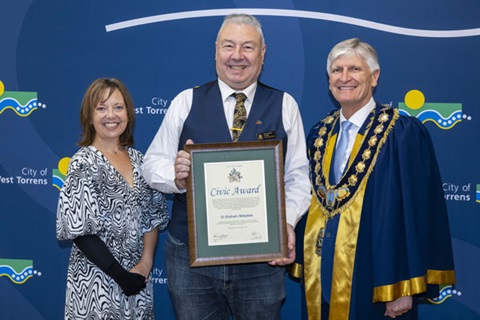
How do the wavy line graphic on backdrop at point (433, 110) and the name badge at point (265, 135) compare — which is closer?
the name badge at point (265, 135)

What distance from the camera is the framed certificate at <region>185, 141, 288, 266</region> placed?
2.52 m

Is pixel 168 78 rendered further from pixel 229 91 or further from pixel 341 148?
pixel 341 148

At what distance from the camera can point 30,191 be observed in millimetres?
3939

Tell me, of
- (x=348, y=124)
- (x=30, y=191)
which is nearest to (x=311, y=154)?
(x=348, y=124)

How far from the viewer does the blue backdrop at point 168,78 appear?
348 cm

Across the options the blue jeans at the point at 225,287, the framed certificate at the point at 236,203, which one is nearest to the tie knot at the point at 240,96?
the framed certificate at the point at 236,203

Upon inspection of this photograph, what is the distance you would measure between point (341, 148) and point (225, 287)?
2.93 feet

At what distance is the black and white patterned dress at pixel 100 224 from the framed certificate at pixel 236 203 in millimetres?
442

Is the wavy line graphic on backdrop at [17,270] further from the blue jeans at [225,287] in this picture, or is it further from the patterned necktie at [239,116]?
the patterned necktie at [239,116]

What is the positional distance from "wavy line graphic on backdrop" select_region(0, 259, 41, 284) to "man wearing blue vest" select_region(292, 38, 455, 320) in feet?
7.25

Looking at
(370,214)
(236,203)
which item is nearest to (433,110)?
(370,214)

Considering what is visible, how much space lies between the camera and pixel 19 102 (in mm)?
3889

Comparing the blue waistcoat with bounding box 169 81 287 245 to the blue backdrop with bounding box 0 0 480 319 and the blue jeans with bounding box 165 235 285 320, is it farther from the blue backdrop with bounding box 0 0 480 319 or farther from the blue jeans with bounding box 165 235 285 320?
the blue backdrop with bounding box 0 0 480 319

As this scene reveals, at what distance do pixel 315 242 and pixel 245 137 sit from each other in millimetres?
631
